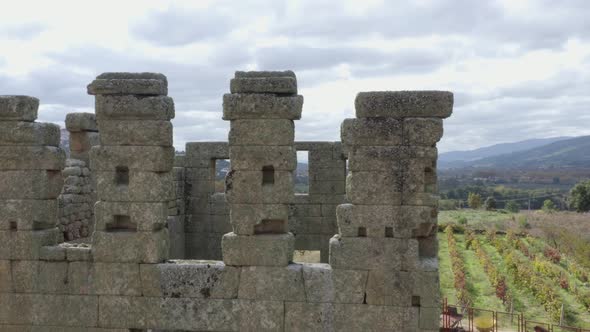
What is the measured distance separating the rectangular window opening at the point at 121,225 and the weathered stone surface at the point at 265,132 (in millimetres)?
2258

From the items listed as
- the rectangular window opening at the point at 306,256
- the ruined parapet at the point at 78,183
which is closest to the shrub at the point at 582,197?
the rectangular window opening at the point at 306,256

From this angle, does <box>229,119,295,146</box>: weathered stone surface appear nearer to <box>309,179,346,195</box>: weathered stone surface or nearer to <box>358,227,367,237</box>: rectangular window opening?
<box>358,227,367,237</box>: rectangular window opening

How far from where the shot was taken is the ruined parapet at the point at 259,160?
856 cm

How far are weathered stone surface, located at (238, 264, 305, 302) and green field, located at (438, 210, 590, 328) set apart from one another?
14.0 metres

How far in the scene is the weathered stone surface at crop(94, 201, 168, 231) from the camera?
29.0 ft

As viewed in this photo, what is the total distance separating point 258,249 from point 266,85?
253cm

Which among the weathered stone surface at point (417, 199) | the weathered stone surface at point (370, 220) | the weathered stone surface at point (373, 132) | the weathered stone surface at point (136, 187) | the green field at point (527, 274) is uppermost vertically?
the weathered stone surface at point (373, 132)

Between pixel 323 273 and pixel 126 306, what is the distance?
3202mm

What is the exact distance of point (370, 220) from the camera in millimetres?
8477

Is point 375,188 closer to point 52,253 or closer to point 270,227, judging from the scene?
point 270,227

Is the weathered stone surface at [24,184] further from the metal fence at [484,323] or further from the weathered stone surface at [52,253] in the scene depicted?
the metal fence at [484,323]

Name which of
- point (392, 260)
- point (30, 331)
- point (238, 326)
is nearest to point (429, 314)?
point (392, 260)

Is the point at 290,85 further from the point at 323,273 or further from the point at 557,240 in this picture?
the point at 557,240

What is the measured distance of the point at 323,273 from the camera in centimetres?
Result: 859
